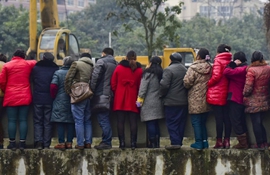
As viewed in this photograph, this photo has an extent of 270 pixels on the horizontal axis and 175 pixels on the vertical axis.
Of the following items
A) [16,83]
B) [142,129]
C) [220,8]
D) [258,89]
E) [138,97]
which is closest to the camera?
[258,89]

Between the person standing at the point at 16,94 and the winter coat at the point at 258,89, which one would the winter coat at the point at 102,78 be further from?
the winter coat at the point at 258,89

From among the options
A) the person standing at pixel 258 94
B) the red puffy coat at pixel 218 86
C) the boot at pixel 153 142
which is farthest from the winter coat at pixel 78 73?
the person standing at pixel 258 94

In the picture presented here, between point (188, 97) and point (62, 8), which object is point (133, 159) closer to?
point (188, 97)

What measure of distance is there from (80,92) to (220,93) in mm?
2176

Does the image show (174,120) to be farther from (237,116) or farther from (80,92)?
(80,92)

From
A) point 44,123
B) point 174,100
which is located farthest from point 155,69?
point 44,123

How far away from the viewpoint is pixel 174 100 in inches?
439

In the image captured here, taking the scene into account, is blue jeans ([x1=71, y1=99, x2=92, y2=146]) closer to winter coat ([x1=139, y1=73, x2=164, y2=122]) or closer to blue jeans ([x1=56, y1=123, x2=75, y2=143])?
blue jeans ([x1=56, y1=123, x2=75, y2=143])

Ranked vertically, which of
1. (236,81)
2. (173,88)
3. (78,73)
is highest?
(78,73)

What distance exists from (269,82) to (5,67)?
4.19 meters

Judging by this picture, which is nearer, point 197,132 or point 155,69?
point 197,132

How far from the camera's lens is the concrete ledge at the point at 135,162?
1070 centimetres

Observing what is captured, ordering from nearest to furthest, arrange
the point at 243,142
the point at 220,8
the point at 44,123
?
the point at 243,142 < the point at 44,123 < the point at 220,8

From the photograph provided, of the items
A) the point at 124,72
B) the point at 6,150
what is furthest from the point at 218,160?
the point at 6,150
